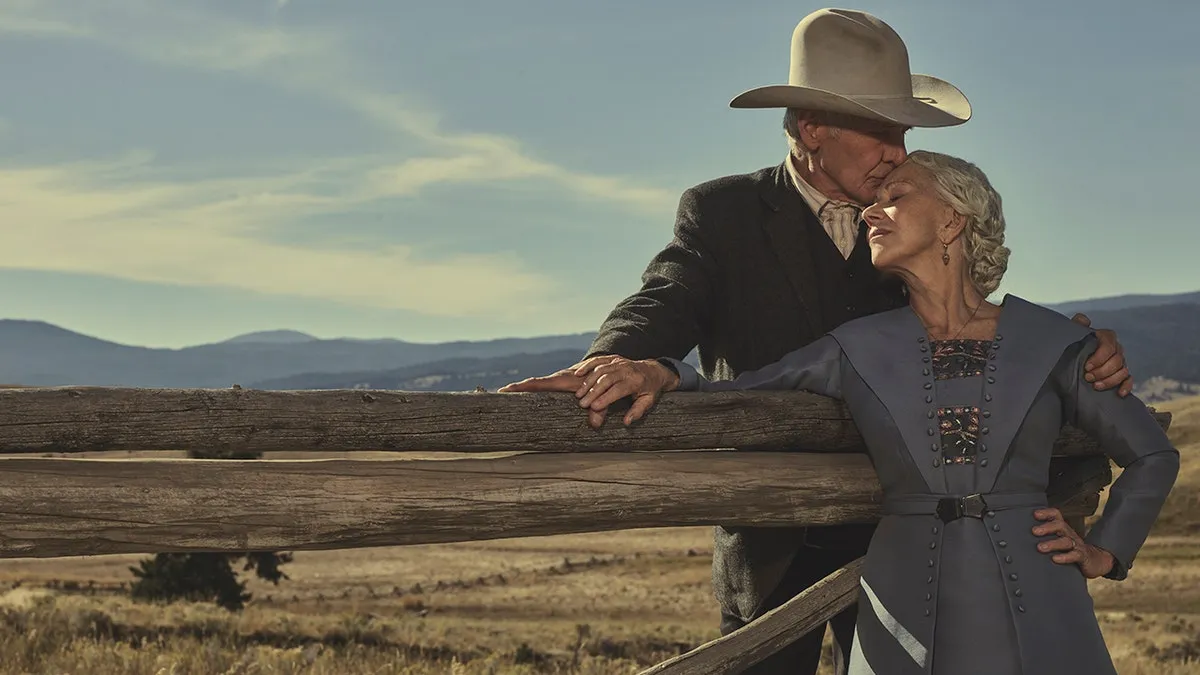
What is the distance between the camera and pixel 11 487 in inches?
121

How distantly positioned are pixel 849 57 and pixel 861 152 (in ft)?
1.08

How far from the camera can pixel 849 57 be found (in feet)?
13.2

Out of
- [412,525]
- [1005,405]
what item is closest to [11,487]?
[412,525]

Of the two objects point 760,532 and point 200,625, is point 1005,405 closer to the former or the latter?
point 760,532

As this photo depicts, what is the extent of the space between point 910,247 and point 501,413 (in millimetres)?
1239

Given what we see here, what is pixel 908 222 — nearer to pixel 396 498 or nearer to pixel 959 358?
pixel 959 358

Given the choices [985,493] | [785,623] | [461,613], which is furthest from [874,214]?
[461,613]

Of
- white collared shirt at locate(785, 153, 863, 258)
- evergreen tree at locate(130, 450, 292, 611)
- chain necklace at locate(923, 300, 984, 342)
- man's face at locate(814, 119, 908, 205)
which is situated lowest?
evergreen tree at locate(130, 450, 292, 611)

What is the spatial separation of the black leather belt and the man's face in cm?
107

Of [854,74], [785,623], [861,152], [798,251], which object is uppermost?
→ [854,74]

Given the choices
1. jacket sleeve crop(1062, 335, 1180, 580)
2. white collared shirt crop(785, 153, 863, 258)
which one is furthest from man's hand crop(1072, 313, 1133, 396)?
white collared shirt crop(785, 153, 863, 258)

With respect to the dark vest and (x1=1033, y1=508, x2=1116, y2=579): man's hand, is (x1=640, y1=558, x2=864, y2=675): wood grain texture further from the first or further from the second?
the dark vest

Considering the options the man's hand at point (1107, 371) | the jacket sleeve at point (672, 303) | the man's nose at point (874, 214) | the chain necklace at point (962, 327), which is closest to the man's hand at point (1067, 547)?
the man's hand at point (1107, 371)

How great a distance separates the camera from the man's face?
3945 mm
